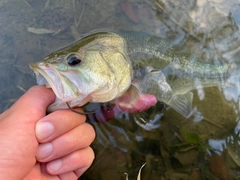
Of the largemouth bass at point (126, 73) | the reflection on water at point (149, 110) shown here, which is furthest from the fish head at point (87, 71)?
the reflection on water at point (149, 110)

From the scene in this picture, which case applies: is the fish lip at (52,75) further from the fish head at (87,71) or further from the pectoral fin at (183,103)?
the pectoral fin at (183,103)

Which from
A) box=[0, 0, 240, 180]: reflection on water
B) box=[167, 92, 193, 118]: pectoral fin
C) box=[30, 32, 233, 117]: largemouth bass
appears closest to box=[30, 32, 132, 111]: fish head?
box=[30, 32, 233, 117]: largemouth bass

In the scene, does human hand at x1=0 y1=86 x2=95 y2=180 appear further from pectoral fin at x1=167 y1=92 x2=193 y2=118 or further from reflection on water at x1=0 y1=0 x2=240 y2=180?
pectoral fin at x1=167 y1=92 x2=193 y2=118

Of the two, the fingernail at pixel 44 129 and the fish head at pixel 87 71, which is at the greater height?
the fish head at pixel 87 71

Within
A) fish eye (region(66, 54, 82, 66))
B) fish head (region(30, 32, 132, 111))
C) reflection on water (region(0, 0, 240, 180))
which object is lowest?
reflection on water (region(0, 0, 240, 180))

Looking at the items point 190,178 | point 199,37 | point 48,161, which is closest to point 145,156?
point 190,178

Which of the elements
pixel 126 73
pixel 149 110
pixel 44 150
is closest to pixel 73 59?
pixel 126 73
